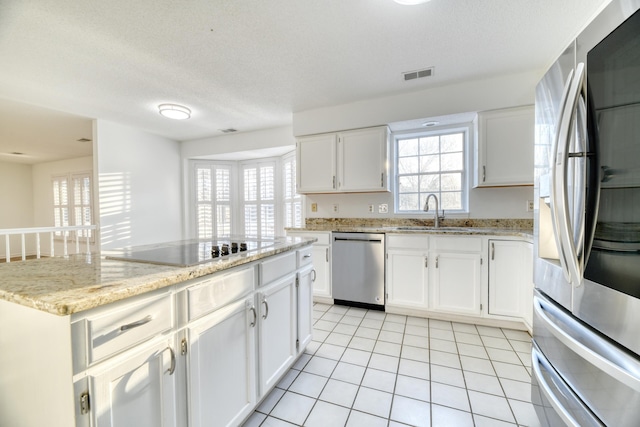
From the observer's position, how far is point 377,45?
2086 millimetres

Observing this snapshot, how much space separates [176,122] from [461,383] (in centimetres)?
446

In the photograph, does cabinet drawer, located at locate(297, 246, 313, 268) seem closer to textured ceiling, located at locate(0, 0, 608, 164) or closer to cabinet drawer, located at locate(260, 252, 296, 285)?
cabinet drawer, located at locate(260, 252, 296, 285)

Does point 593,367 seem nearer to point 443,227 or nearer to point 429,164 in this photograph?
point 443,227

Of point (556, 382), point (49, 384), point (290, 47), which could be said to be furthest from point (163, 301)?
point (290, 47)

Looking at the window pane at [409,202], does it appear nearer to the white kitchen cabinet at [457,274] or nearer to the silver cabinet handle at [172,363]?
the white kitchen cabinet at [457,274]

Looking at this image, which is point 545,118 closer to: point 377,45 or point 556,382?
point 556,382

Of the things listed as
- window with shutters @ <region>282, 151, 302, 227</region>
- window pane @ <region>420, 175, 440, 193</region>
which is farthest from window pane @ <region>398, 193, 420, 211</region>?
window with shutters @ <region>282, 151, 302, 227</region>

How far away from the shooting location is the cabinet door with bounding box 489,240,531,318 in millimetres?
2398

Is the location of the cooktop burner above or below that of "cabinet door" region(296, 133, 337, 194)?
below

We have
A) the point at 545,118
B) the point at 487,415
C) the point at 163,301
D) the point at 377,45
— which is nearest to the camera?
the point at 163,301

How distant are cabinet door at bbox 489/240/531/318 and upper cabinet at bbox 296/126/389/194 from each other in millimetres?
1322

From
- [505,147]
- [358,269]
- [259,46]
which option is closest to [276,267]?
[358,269]

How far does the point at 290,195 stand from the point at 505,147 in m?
2.98

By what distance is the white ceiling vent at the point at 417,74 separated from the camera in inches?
99.0
